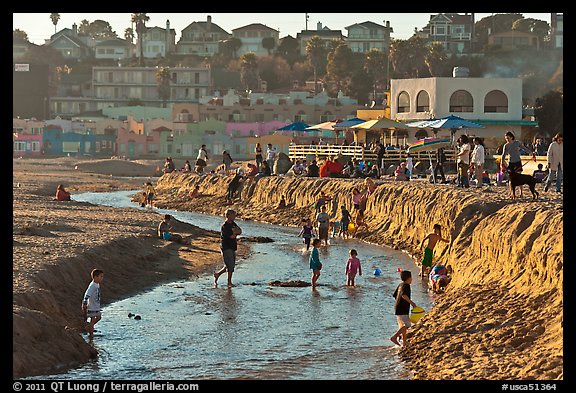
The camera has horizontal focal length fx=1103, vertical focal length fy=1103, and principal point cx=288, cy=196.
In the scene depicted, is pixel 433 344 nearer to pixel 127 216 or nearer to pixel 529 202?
pixel 529 202

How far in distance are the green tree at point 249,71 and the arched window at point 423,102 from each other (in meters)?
72.2

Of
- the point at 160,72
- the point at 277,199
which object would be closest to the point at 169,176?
the point at 277,199

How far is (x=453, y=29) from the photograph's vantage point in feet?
561

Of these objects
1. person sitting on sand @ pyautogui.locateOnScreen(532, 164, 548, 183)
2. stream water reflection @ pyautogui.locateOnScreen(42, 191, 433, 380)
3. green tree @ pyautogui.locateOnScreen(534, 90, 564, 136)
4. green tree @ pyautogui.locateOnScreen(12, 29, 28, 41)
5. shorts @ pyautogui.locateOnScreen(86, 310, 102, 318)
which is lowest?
stream water reflection @ pyautogui.locateOnScreen(42, 191, 433, 380)

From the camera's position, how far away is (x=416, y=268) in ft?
98.5

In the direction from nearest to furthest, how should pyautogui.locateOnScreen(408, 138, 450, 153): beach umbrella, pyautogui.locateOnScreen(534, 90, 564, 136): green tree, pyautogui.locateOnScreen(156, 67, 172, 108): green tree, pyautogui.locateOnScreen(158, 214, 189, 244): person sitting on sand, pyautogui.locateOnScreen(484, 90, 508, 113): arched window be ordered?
pyautogui.locateOnScreen(158, 214, 189, 244): person sitting on sand → pyautogui.locateOnScreen(408, 138, 450, 153): beach umbrella → pyautogui.locateOnScreen(484, 90, 508, 113): arched window → pyautogui.locateOnScreen(534, 90, 564, 136): green tree → pyautogui.locateOnScreen(156, 67, 172, 108): green tree

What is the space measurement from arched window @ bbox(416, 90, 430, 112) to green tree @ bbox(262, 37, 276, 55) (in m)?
106

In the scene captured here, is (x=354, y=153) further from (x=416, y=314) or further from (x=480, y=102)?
(x=416, y=314)

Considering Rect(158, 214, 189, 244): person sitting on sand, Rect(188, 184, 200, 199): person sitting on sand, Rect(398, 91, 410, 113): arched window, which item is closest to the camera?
Rect(158, 214, 189, 244): person sitting on sand

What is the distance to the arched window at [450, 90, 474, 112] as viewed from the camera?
65250 millimetres

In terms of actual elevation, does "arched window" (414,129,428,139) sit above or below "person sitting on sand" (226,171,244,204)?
above

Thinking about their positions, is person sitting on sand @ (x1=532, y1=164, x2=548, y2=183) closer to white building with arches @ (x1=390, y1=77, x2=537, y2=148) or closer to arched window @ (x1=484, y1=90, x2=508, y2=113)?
white building with arches @ (x1=390, y1=77, x2=537, y2=148)

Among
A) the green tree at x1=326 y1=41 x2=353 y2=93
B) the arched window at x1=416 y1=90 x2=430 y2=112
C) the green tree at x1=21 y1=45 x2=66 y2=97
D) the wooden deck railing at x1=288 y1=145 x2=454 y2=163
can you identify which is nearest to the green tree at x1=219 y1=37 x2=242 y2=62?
the green tree at x1=21 y1=45 x2=66 y2=97
